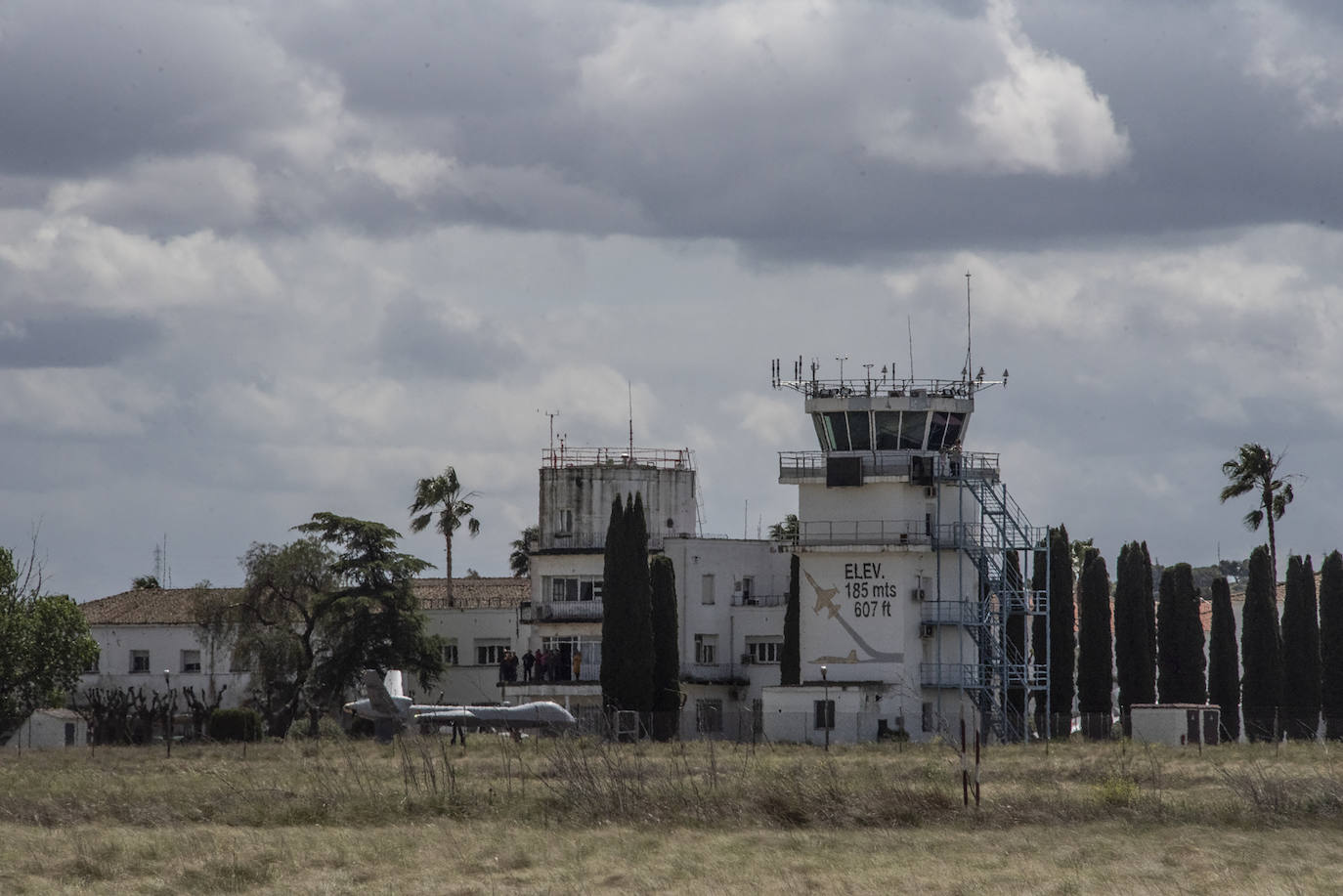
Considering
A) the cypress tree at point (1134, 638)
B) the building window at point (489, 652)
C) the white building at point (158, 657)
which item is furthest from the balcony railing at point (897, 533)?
the white building at point (158, 657)

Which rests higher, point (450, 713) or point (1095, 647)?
point (1095, 647)

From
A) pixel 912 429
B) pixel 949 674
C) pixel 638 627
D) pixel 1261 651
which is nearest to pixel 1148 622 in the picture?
pixel 1261 651

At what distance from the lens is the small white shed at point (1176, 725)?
210 ft

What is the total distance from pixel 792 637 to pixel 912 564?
7042mm

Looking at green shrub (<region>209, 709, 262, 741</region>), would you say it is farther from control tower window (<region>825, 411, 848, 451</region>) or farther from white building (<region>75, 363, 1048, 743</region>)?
control tower window (<region>825, 411, 848, 451</region>)

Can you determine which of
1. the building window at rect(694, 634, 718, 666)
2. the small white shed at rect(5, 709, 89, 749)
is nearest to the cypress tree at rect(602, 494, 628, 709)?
the building window at rect(694, 634, 718, 666)

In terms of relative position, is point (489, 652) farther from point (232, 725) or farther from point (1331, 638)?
point (1331, 638)

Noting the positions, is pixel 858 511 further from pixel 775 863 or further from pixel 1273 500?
pixel 775 863

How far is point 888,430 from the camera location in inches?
2800

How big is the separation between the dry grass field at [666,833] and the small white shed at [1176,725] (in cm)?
2084

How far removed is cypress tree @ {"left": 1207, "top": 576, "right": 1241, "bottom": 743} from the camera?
74062mm

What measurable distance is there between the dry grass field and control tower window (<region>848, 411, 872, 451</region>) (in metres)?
28.3

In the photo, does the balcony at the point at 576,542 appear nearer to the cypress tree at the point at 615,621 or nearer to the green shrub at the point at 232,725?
the cypress tree at the point at 615,621

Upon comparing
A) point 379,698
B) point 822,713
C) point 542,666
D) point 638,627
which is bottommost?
point 822,713
